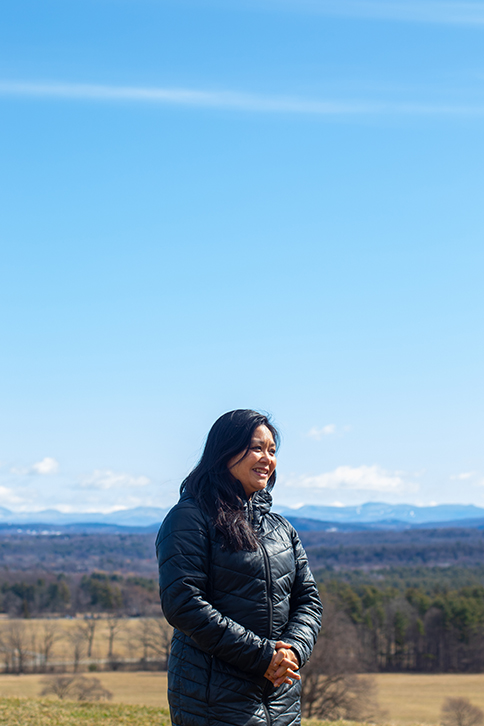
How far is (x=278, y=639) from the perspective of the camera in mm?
3379

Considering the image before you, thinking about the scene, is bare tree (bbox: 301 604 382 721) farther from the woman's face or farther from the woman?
the woman's face

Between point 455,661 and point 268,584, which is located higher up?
point 268,584

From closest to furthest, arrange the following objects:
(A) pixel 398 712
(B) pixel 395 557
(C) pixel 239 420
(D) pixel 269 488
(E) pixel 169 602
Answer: (E) pixel 169 602
(C) pixel 239 420
(D) pixel 269 488
(A) pixel 398 712
(B) pixel 395 557

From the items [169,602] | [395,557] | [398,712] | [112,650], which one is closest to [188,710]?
[169,602]

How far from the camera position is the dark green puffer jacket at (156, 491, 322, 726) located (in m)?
3.16

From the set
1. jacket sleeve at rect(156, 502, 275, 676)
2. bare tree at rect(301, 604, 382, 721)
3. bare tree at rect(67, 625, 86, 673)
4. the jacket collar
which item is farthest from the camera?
bare tree at rect(67, 625, 86, 673)

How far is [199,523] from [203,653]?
592 millimetres

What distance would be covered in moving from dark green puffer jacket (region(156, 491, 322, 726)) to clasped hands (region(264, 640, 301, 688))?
0.12 feet

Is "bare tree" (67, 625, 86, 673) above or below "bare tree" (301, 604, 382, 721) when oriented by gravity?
below

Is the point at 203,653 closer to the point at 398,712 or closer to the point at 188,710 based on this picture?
the point at 188,710

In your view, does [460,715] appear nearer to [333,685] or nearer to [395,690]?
[333,685]

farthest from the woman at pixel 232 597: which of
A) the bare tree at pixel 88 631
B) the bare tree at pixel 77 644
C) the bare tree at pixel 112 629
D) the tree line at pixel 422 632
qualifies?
the bare tree at pixel 88 631

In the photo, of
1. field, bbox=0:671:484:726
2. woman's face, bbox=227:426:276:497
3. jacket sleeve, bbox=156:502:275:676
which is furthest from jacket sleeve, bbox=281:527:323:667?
field, bbox=0:671:484:726

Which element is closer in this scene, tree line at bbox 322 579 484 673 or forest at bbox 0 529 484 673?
forest at bbox 0 529 484 673
